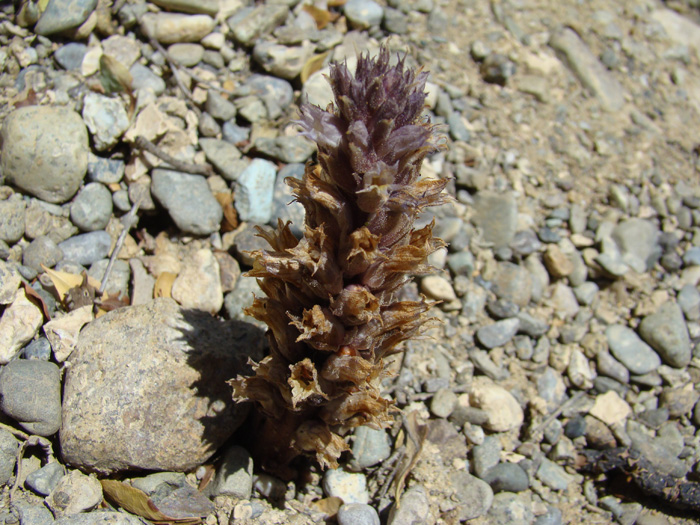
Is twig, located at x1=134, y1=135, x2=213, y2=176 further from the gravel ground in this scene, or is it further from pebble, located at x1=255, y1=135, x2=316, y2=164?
pebble, located at x1=255, y1=135, x2=316, y2=164

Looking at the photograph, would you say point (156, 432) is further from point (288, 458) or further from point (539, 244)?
point (539, 244)

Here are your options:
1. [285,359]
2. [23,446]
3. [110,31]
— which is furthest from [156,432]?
[110,31]

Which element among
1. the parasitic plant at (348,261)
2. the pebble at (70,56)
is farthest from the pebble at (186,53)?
the parasitic plant at (348,261)

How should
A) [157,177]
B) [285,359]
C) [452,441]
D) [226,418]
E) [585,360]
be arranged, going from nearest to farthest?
1. [285,359]
2. [226,418]
3. [452,441]
4. [157,177]
5. [585,360]

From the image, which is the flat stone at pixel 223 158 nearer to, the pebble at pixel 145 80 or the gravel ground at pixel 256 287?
the gravel ground at pixel 256 287

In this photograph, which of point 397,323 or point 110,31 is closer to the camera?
point 397,323

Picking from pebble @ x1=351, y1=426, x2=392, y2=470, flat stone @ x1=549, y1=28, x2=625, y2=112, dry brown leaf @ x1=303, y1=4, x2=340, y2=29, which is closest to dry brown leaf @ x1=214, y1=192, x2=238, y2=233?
pebble @ x1=351, y1=426, x2=392, y2=470
